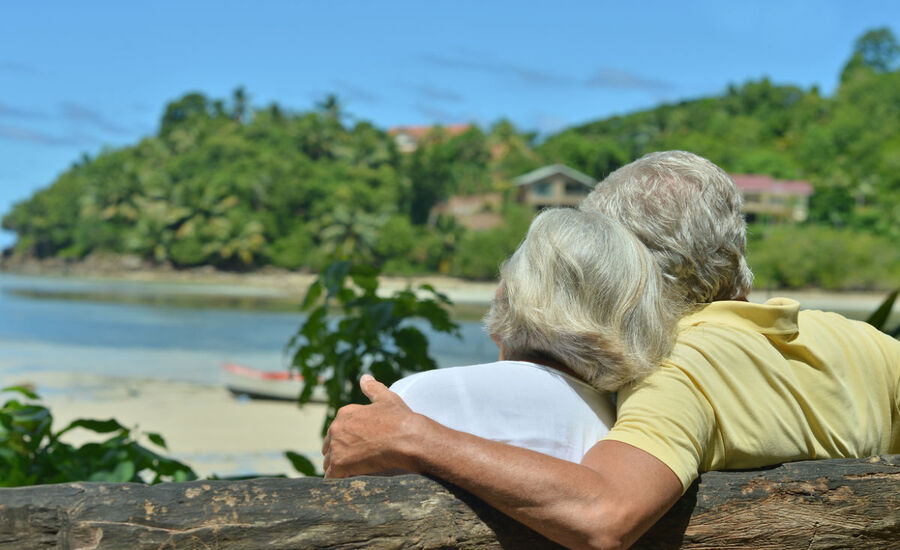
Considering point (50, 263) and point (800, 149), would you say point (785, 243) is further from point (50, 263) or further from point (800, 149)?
point (50, 263)

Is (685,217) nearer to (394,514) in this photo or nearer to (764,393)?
(764,393)

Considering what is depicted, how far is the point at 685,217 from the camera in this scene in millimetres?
1739

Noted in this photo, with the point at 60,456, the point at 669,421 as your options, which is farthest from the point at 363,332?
the point at 669,421

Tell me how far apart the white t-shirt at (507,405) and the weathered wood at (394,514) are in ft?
0.57

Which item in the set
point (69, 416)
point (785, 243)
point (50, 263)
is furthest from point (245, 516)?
point (50, 263)

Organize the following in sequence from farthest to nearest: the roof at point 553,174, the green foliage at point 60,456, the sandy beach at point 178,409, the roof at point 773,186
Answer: the roof at point 553,174
the roof at point 773,186
the sandy beach at point 178,409
the green foliage at point 60,456

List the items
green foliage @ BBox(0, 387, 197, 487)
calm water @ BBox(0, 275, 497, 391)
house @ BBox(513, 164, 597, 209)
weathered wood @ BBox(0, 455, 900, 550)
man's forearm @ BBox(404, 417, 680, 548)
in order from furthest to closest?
house @ BBox(513, 164, 597, 209)
calm water @ BBox(0, 275, 497, 391)
green foliage @ BBox(0, 387, 197, 487)
man's forearm @ BBox(404, 417, 680, 548)
weathered wood @ BBox(0, 455, 900, 550)

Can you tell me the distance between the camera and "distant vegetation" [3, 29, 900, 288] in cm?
5869

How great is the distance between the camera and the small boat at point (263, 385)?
55.8 feet

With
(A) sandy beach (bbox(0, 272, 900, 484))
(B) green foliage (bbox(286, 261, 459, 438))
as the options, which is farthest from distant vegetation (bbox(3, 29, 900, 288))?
(B) green foliage (bbox(286, 261, 459, 438))

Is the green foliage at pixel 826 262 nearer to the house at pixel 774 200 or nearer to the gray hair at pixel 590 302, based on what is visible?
the house at pixel 774 200

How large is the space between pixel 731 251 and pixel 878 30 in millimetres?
123281

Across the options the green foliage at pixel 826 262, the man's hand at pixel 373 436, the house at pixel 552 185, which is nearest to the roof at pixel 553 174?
the house at pixel 552 185

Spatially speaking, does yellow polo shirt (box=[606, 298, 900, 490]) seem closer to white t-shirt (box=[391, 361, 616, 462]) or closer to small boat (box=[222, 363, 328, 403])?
white t-shirt (box=[391, 361, 616, 462])
